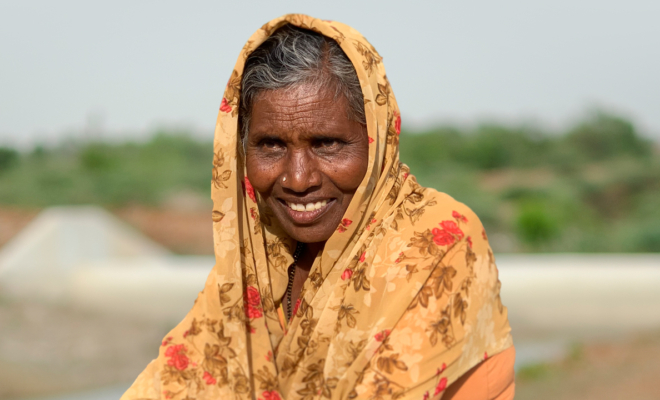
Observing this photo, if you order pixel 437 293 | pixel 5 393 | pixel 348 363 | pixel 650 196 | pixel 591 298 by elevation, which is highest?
pixel 437 293

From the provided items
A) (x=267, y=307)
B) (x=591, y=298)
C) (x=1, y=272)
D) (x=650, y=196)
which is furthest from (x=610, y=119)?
(x=267, y=307)

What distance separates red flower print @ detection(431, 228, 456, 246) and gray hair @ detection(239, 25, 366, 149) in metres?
0.41

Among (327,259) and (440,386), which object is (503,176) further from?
(440,386)

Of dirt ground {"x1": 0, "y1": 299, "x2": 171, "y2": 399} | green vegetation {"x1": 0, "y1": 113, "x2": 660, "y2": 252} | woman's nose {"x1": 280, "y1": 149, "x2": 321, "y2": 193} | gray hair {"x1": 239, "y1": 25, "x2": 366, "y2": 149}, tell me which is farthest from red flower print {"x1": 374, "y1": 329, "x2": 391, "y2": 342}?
green vegetation {"x1": 0, "y1": 113, "x2": 660, "y2": 252}

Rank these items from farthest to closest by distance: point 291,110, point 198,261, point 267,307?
point 198,261 → point 267,307 → point 291,110

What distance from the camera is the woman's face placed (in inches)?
Result: 71.4

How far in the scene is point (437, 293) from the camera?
64.7 inches

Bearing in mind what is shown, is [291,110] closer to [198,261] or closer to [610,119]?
[198,261]

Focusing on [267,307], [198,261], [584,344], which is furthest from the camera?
[198,261]

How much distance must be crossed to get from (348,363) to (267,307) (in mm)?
414

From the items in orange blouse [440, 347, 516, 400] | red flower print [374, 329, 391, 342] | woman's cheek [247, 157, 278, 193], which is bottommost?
orange blouse [440, 347, 516, 400]

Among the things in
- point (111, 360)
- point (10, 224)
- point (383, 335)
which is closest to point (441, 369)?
point (383, 335)

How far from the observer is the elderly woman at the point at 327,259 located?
1649mm

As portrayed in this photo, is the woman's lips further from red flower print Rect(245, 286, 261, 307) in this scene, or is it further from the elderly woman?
red flower print Rect(245, 286, 261, 307)
